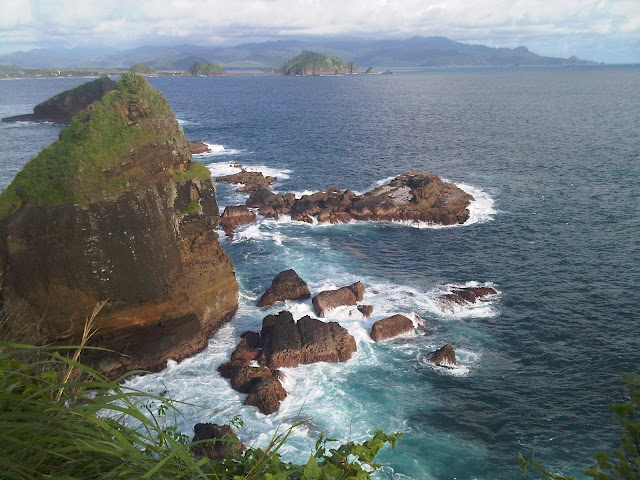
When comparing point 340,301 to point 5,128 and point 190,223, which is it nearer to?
point 190,223

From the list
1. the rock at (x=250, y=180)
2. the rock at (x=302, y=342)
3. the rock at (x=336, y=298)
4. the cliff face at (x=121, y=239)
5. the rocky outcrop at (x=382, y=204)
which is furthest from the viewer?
the rock at (x=250, y=180)

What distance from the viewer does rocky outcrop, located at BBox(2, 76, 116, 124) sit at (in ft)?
346

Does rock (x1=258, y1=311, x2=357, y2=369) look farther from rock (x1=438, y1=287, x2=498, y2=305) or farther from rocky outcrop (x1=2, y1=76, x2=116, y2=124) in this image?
rocky outcrop (x1=2, y1=76, x2=116, y2=124)

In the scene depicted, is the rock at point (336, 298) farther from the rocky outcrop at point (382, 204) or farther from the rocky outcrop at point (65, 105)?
the rocky outcrop at point (65, 105)

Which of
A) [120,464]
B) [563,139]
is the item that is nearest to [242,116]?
[563,139]

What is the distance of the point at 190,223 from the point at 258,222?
19781 mm

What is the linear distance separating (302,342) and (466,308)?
1245cm

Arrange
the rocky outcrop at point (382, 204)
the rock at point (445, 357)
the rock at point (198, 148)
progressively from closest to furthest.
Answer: the rock at point (445, 357)
the rocky outcrop at point (382, 204)
the rock at point (198, 148)

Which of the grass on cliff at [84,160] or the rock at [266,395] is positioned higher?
the grass on cliff at [84,160]

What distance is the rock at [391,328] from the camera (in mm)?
30406

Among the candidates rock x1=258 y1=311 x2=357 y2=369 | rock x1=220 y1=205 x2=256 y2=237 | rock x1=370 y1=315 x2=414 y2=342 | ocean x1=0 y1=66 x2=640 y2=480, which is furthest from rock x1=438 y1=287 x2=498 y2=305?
rock x1=220 y1=205 x2=256 y2=237

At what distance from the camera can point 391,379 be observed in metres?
26.8

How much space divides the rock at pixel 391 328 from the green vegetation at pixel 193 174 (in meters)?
15.1

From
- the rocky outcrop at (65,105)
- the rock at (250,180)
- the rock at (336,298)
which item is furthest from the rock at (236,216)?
the rocky outcrop at (65,105)
